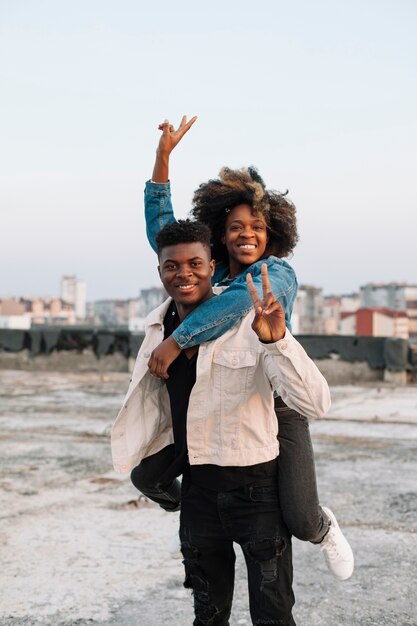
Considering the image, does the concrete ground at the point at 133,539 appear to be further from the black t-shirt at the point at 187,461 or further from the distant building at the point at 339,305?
the distant building at the point at 339,305

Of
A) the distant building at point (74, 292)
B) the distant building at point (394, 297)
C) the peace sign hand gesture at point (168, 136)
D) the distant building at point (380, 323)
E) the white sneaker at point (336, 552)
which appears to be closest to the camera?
the white sneaker at point (336, 552)

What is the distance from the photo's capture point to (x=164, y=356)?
2.50 m

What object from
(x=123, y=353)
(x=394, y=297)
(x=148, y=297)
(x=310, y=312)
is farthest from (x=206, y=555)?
(x=148, y=297)

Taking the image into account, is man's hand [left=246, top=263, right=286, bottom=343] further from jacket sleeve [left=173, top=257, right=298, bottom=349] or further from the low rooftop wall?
the low rooftop wall

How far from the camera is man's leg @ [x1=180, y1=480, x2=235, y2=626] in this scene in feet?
8.09

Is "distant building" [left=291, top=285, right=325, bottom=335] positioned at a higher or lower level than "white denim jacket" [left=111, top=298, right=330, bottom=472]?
higher

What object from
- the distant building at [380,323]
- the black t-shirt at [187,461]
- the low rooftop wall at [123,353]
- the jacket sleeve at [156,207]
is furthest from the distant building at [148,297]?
the black t-shirt at [187,461]

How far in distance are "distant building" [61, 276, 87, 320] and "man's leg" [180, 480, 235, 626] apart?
76.2m

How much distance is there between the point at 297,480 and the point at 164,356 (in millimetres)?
572

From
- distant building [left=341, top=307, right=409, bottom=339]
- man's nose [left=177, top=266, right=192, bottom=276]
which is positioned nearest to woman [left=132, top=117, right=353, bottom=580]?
man's nose [left=177, top=266, right=192, bottom=276]

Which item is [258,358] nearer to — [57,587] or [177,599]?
[177,599]

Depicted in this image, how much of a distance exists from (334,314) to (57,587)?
5685 centimetres

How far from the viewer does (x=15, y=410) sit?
9.61 meters

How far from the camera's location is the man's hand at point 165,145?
2883 mm
